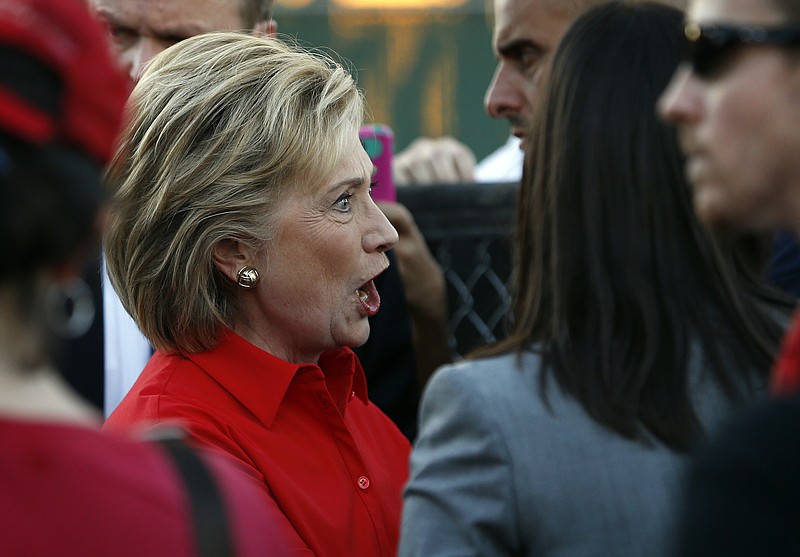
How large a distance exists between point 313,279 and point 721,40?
1399 millimetres

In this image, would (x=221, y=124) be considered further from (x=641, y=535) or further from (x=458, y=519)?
(x=641, y=535)

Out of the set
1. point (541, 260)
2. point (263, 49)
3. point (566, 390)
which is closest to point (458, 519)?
point (566, 390)

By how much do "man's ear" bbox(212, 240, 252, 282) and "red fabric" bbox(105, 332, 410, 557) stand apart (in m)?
0.14

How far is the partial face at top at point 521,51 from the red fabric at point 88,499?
238cm

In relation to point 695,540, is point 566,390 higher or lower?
lower

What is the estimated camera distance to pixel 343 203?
8.36 ft

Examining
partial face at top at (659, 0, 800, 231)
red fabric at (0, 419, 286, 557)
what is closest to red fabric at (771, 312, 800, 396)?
partial face at top at (659, 0, 800, 231)

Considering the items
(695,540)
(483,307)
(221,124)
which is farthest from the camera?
(483,307)

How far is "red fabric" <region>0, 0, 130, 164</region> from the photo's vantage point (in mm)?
1000

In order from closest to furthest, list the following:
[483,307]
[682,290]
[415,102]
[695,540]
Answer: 1. [695,540]
2. [682,290]
3. [483,307]
4. [415,102]

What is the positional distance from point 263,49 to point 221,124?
25cm

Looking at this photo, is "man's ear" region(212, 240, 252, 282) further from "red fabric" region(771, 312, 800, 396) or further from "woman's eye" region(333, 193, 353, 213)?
"red fabric" region(771, 312, 800, 396)

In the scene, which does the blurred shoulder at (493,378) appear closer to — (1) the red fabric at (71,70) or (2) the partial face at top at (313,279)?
(1) the red fabric at (71,70)

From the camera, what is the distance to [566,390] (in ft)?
5.25
